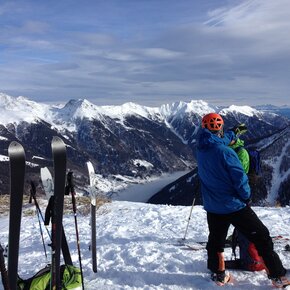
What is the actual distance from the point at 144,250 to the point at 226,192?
3677mm

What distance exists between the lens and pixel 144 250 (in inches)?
386

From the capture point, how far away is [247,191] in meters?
6.66

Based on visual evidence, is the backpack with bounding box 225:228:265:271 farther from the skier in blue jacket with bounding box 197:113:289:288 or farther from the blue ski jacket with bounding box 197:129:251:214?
the blue ski jacket with bounding box 197:129:251:214

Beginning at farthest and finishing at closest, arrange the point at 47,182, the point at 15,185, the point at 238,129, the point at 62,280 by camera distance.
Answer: the point at 238,129 < the point at 47,182 < the point at 62,280 < the point at 15,185

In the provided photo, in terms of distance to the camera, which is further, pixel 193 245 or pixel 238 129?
pixel 193 245

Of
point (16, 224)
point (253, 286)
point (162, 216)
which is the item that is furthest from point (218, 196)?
point (162, 216)

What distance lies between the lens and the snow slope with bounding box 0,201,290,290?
771 cm

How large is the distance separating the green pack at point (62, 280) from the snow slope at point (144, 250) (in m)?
0.60

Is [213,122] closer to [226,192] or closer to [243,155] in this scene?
[243,155]

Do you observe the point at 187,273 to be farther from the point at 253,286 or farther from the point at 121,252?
→ the point at 121,252

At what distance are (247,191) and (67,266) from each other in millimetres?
3379

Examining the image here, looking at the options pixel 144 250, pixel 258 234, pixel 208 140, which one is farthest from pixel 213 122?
pixel 144 250

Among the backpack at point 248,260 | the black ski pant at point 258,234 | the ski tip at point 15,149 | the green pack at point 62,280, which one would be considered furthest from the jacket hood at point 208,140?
the green pack at point 62,280

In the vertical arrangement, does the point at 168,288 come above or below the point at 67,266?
below
